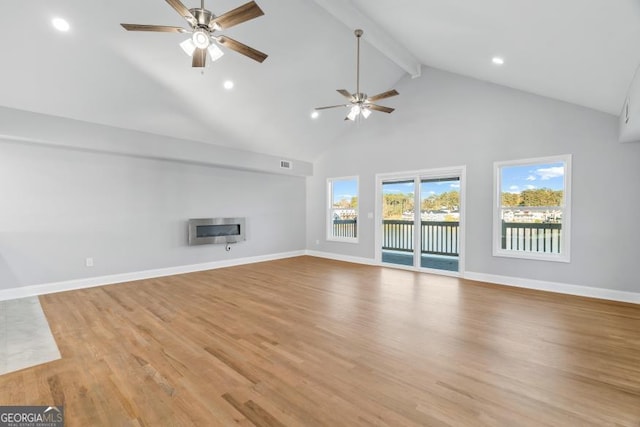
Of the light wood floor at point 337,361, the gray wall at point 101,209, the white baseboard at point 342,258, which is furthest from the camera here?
the white baseboard at point 342,258

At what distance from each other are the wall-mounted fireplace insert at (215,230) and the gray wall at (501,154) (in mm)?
2536

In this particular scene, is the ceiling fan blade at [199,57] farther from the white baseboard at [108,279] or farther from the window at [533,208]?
the window at [533,208]

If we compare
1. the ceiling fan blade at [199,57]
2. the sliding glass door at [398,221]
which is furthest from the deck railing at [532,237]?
the ceiling fan blade at [199,57]

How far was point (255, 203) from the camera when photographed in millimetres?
7211

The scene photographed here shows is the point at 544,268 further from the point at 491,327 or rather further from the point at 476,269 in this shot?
the point at 491,327

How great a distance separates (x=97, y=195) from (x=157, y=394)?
420cm

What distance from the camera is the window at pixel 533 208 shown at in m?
4.59

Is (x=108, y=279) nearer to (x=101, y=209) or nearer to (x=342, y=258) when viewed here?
(x=101, y=209)

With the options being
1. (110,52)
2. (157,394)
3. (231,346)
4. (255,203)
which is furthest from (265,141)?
(157,394)

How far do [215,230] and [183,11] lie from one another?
15.4ft

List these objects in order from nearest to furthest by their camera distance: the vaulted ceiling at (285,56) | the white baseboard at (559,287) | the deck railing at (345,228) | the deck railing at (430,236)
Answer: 1. the vaulted ceiling at (285,56)
2. the white baseboard at (559,287)
3. the deck railing at (430,236)
4. the deck railing at (345,228)

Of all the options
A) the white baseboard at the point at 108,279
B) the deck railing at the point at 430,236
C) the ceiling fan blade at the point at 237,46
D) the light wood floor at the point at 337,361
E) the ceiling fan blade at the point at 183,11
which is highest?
the ceiling fan blade at the point at 183,11

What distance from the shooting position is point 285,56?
457cm

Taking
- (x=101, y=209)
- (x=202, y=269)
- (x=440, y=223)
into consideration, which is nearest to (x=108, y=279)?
(x=101, y=209)
